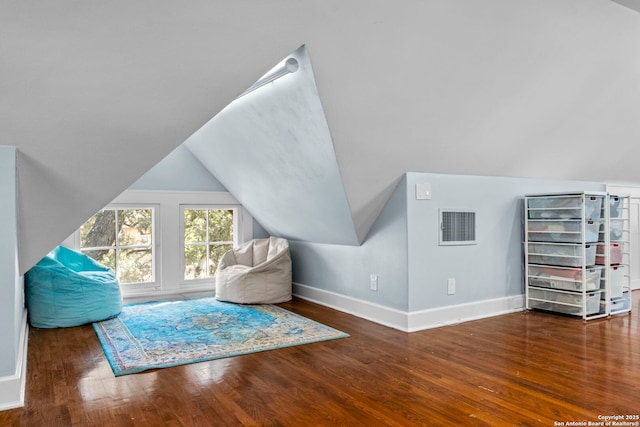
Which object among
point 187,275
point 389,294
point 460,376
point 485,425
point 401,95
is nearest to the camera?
point 485,425

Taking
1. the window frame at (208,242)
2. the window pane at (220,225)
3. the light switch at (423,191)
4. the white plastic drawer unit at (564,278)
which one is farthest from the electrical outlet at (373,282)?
the window pane at (220,225)

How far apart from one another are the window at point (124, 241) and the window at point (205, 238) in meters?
0.42

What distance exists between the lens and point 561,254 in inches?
177

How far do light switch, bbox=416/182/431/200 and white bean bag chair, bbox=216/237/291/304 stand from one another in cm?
192

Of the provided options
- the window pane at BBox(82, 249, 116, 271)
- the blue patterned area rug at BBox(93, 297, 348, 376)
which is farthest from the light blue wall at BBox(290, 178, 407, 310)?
the window pane at BBox(82, 249, 116, 271)

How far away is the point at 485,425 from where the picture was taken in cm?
218

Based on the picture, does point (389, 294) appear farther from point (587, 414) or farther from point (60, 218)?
point (60, 218)

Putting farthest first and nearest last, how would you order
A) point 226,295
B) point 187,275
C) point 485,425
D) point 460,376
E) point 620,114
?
point 187,275 < point 226,295 < point 620,114 < point 460,376 < point 485,425

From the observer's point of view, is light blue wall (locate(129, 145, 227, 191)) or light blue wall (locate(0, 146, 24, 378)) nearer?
light blue wall (locate(0, 146, 24, 378))

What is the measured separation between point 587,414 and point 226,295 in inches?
144

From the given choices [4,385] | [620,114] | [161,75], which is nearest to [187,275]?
[4,385]

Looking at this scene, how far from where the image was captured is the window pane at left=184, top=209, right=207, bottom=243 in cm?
562

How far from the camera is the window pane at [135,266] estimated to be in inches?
206

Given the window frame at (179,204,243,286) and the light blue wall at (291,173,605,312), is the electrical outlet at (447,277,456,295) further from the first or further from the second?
the window frame at (179,204,243,286)
